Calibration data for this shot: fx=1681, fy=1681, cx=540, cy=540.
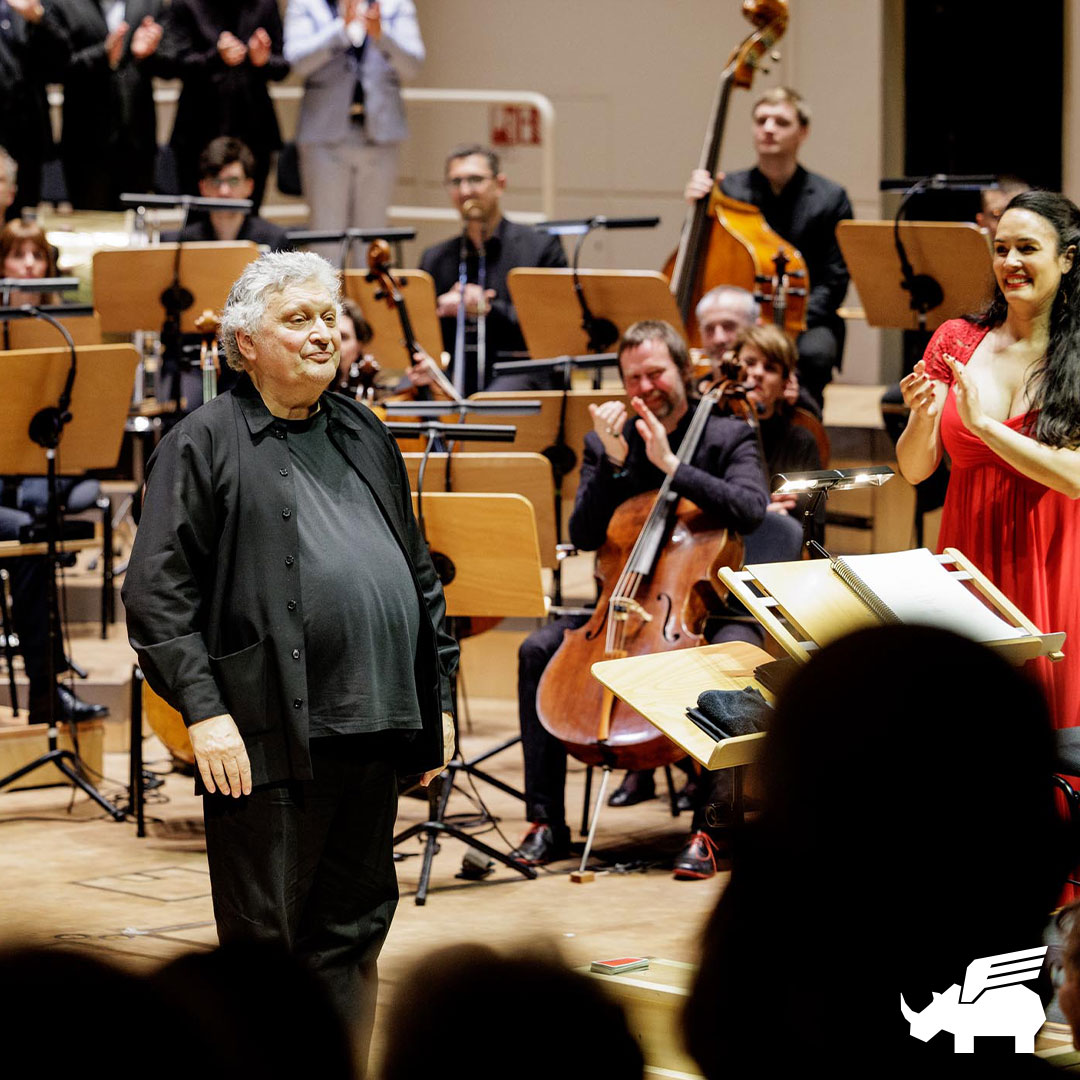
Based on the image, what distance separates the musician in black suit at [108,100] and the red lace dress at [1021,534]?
474 cm

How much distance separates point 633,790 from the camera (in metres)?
4.51

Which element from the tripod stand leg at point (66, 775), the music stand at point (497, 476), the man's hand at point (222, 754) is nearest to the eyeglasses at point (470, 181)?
the music stand at point (497, 476)

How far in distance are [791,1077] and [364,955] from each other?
1721mm

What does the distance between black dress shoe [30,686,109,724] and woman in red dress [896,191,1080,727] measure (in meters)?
2.55

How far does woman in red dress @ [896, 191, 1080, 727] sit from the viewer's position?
2889 mm

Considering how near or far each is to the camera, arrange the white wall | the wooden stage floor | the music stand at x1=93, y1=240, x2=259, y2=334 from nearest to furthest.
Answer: the wooden stage floor
the music stand at x1=93, y1=240, x2=259, y2=334
the white wall

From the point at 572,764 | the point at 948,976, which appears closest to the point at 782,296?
the point at 572,764

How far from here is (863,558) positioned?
8.27 ft

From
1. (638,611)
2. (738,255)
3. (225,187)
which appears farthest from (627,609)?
(225,187)

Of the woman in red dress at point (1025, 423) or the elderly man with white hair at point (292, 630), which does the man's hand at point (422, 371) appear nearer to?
the woman in red dress at point (1025, 423)

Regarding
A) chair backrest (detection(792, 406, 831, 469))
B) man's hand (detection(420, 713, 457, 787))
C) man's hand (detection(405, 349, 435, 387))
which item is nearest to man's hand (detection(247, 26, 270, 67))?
man's hand (detection(405, 349, 435, 387))

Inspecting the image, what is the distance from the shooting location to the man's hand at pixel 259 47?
22.2 feet

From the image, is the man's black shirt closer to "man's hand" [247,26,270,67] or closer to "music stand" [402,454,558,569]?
"man's hand" [247,26,270,67]

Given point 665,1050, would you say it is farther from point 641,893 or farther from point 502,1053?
point 641,893
